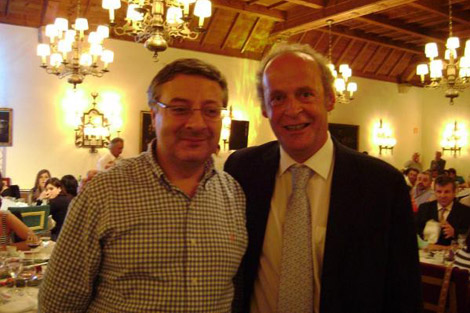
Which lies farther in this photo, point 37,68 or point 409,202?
point 37,68

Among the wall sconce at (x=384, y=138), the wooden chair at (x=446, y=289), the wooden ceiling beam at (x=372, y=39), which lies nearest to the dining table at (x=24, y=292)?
the wooden chair at (x=446, y=289)

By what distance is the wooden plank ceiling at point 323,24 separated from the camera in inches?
338

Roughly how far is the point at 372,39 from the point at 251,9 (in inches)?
171

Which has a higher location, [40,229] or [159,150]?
[159,150]

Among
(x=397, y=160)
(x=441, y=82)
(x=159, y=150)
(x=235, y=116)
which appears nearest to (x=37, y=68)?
(x=235, y=116)

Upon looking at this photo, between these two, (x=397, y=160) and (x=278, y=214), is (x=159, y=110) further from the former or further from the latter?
(x=397, y=160)

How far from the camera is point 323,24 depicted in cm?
977

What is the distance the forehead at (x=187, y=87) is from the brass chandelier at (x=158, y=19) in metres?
3.11

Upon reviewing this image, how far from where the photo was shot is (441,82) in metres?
7.66

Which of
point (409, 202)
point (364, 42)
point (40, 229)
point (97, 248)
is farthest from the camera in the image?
point (364, 42)

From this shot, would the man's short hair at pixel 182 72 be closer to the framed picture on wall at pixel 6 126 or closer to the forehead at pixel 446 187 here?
the forehead at pixel 446 187

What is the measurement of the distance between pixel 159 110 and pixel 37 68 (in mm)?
8162

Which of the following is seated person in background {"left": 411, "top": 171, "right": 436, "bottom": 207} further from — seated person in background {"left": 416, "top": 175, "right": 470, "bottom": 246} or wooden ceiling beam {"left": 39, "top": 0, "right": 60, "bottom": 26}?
wooden ceiling beam {"left": 39, "top": 0, "right": 60, "bottom": 26}

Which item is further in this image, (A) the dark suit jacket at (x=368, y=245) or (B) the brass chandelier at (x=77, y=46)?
(B) the brass chandelier at (x=77, y=46)
